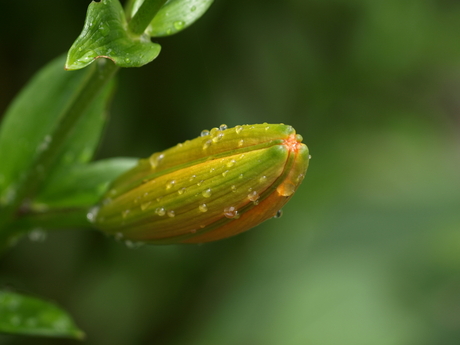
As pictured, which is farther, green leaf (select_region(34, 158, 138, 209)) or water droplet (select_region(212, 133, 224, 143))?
green leaf (select_region(34, 158, 138, 209))

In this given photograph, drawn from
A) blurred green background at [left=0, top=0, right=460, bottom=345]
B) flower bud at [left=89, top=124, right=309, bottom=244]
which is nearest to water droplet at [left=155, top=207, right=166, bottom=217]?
flower bud at [left=89, top=124, right=309, bottom=244]

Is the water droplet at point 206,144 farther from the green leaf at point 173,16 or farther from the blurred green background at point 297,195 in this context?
the blurred green background at point 297,195

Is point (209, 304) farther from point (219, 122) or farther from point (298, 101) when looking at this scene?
point (298, 101)

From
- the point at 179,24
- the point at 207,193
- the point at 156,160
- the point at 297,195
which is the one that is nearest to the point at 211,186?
the point at 207,193

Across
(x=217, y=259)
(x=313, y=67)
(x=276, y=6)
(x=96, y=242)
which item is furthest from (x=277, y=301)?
(x=276, y=6)

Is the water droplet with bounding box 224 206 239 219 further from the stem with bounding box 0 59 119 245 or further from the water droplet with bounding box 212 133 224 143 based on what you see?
the stem with bounding box 0 59 119 245

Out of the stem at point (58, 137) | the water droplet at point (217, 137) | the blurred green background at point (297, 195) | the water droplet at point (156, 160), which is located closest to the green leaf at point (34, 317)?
the stem at point (58, 137)
